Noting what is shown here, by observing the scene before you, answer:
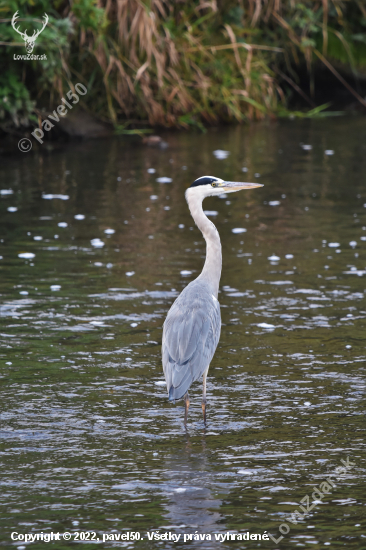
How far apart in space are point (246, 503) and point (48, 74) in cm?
1233

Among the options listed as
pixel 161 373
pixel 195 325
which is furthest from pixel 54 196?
pixel 195 325

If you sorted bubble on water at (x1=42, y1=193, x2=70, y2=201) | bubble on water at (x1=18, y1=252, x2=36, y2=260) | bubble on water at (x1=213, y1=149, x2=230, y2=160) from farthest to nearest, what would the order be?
1. bubble on water at (x1=213, y1=149, x2=230, y2=160)
2. bubble on water at (x1=42, y1=193, x2=70, y2=201)
3. bubble on water at (x1=18, y1=252, x2=36, y2=260)

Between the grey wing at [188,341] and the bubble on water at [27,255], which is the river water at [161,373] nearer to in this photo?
the bubble on water at [27,255]

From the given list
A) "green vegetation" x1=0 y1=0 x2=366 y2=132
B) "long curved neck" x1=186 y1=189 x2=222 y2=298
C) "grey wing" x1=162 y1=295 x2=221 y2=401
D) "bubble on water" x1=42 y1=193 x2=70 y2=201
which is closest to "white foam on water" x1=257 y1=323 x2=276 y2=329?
"long curved neck" x1=186 y1=189 x2=222 y2=298

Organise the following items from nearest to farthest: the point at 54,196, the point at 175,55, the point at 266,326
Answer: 1. the point at 266,326
2. the point at 54,196
3. the point at 175,55

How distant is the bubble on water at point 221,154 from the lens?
51.7 feet

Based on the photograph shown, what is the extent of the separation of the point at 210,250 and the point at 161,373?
0.95 m

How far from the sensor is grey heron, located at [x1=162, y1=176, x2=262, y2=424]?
5.40 meters

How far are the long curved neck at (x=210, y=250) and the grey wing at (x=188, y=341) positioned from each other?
11.5 inches

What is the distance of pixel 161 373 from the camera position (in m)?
6.55

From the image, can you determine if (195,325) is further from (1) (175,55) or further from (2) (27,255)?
(1) (175,55)

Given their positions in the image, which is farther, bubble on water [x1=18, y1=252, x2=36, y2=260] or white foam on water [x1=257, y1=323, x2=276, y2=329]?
bubble on water [x1=18, y1=252, x2=36, y2=260]

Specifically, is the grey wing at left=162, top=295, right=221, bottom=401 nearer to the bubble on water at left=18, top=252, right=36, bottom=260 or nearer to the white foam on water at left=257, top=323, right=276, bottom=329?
the white foam on water at left=257, top=323, right=276, bottom=329

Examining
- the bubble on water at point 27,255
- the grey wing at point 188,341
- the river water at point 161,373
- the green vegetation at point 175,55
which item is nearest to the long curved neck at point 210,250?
the grey wing at point 188,341
